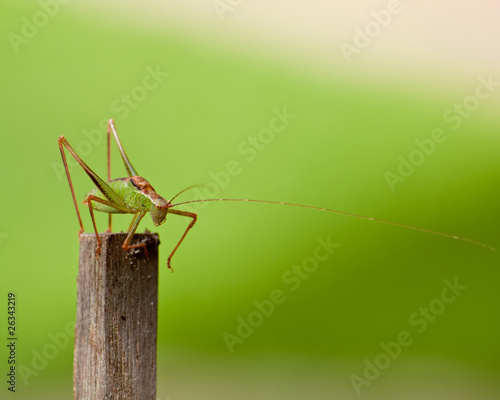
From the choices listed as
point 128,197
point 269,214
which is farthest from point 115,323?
point 269,214

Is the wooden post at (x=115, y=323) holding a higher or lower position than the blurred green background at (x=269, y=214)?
lower

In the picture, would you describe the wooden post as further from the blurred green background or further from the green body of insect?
the blurred green background

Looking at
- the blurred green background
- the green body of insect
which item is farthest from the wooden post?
the blurred green background

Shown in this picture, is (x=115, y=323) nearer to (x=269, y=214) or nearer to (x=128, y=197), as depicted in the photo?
(x=128, y=197)

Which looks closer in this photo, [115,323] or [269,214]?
[115,323]

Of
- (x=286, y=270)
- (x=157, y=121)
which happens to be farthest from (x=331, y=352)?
(x=157, y=121)

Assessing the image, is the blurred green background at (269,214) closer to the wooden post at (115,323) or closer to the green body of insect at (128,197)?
the green body of insect at (128,197)

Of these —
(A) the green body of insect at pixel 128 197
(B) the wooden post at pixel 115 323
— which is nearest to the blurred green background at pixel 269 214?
(A) the green body of insect at pixel 128 197
